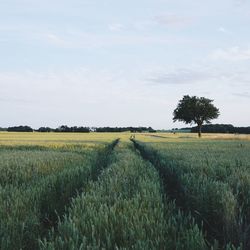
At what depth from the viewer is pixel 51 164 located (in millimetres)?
13227

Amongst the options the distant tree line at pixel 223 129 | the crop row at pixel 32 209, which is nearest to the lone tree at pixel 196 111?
the distant tree line at pixel 223 129

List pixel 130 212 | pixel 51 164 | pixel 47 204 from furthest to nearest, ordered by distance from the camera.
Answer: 1. pixel 51 164
2. pixel 47 204
3. pixel 130 212

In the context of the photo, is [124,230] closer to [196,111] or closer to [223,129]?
[196,111]

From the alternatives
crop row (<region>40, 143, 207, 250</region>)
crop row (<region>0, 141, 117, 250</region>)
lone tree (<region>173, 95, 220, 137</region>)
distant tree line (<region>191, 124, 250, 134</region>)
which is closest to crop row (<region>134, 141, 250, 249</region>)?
crop row (<region>40, 143, 207, 250</region>)

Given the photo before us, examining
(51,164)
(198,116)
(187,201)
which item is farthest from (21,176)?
(198,116)

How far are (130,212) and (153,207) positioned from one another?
73 centimetres

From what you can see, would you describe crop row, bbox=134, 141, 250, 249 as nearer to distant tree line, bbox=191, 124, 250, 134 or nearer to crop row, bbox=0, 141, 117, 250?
crop row, bbox=0, 141, 117, 250

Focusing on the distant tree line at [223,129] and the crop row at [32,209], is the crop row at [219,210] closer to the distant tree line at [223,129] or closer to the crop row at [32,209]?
the crop row at [32,209]

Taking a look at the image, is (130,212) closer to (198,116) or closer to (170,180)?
(170,180)

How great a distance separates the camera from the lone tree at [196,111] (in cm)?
10050

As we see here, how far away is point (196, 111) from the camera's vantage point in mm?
100438

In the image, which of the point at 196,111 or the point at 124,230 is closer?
the point at 124,230

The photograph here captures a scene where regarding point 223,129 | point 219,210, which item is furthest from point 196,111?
point 219,210

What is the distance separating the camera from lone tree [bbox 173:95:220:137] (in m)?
100
